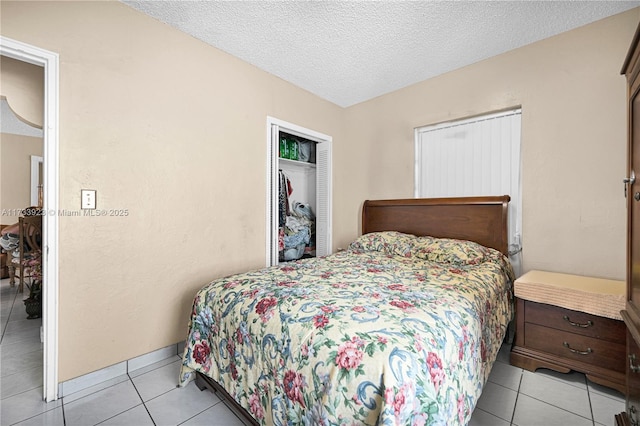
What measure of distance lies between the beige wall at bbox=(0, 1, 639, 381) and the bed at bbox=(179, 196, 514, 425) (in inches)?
23.9

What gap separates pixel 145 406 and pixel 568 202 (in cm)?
317

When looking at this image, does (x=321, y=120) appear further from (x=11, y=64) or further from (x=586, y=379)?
(x=586, y=379)

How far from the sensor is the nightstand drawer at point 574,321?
1.67 meters

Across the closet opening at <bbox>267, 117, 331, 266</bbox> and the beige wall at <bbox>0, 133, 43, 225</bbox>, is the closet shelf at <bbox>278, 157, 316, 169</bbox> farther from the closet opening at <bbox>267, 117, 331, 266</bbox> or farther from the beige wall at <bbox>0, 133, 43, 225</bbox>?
the beige wall at <bbox>0, 133, 43, 225</bbox>

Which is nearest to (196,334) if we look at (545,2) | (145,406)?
(145,406)

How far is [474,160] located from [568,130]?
697 mm

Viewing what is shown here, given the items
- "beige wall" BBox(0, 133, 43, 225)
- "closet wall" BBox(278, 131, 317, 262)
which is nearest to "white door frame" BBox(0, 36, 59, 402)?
"closet wall" BBox(278, 131, 317, 262)

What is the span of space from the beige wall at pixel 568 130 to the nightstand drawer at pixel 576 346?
0.56m

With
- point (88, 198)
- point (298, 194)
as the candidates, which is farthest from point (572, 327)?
point (298, 194)

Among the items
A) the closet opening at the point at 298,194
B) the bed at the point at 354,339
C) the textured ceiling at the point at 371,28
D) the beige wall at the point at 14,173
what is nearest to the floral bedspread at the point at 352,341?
the bed at the point at 354,339

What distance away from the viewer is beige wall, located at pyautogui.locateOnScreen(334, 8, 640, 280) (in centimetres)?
199

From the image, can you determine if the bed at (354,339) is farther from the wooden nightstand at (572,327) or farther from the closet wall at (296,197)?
the closet wall at (296,197)

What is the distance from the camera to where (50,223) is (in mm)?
1627

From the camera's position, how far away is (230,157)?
2498mm
